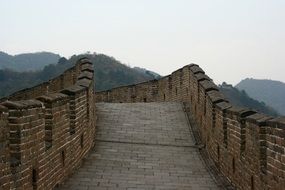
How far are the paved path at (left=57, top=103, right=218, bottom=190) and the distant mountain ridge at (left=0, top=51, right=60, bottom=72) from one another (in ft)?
295

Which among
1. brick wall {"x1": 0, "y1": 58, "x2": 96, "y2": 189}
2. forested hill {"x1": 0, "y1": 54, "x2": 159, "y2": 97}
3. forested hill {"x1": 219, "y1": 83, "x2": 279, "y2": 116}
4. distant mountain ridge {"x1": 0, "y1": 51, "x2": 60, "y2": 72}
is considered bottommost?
forested hill {"x1": 219, "y1": 83, "x2": 279, "y2": 116}

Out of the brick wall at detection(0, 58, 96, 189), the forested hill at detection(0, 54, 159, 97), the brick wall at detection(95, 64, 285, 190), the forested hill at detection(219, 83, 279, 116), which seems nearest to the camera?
the brick wall at detection(0, 58, 96, 189)

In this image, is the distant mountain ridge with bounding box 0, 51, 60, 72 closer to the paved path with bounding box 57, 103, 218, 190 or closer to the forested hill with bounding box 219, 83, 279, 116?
the forested hill with bounding box 219, 83, 279, 116

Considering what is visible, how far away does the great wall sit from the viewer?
17.9 ft

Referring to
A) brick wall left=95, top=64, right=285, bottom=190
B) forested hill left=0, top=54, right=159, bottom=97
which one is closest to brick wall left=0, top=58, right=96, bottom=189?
brick wall left=95, top=64, right=285, bottom=190

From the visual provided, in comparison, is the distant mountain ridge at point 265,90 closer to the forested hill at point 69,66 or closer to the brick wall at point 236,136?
the forested hill at point 69,66

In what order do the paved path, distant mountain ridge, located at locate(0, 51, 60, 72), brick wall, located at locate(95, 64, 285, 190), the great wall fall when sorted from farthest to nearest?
1. distant mountain ridge, located at locate(0, 51, 60, 72)
2. the paved path
3. brick wall, located at locate(95, 64, 285, 190)
4. the great wall

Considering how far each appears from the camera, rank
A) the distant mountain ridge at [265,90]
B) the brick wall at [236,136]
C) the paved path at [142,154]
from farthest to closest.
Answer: the distant mountain ridge at [265,90] → the paved path at [142,154] → the brick wall at [236,136]

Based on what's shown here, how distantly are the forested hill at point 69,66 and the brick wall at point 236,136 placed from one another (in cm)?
3848

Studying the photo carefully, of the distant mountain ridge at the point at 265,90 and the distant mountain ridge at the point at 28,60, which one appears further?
the distant mountain ridge at the point at 265,90

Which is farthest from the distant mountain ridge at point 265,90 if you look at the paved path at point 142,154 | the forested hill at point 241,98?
the paved path at point 142,154

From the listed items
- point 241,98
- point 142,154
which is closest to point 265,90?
point 241,98

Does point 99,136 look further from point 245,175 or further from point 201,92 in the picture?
point 245,175

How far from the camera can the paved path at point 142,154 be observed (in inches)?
319
